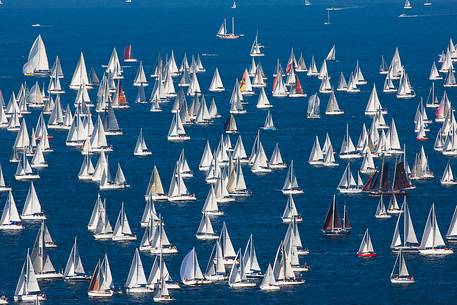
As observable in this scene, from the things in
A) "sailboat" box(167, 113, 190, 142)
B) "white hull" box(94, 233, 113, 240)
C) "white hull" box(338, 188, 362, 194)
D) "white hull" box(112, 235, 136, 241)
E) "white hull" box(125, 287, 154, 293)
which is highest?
"white hull" box(125, 287, 154, 293)

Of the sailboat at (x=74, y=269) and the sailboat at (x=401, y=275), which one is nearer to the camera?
the sailboat at (x=74, y=269)

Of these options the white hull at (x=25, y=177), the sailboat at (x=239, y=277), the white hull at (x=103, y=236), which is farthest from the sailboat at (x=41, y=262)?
the white hull at (x=25, y=177)

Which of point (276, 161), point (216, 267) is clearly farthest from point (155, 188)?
point (216, 267)

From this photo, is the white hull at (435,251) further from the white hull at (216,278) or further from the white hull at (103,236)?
the white hull at (103,236)

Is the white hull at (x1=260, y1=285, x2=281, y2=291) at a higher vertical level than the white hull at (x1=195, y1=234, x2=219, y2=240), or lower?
higher

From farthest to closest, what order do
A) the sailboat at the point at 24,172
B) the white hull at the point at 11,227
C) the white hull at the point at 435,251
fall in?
the sailboat at the point at 24,172, the white hull at the point at 11,227, the white hull at the point at 435,251

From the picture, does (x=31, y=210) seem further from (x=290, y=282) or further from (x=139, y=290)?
(x=290, y=282)

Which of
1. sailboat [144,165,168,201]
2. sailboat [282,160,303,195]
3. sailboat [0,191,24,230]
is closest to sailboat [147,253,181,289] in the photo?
sailboat [0,191,24,230]

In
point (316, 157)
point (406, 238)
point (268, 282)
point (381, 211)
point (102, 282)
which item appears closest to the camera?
point (102, 282)

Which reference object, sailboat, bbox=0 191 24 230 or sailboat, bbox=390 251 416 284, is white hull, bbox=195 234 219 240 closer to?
sailboat, bbox=0 191 24 230
